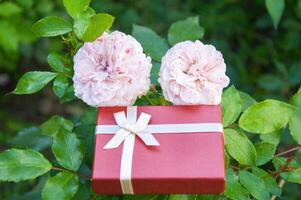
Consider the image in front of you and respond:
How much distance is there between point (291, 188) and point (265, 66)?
2.56 feet

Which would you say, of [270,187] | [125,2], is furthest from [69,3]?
[125,2]

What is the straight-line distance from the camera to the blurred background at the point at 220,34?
6.01 ft

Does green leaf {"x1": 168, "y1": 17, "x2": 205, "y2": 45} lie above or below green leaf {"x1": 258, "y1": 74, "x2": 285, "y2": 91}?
above

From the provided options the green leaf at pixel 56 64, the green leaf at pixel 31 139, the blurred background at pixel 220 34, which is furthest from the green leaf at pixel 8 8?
the green leaf at pixel 56 64

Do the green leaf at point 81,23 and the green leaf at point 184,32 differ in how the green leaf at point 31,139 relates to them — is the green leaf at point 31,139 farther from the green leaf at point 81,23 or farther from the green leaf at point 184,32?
the green leaf at point 81,23

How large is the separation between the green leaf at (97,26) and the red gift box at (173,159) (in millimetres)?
144

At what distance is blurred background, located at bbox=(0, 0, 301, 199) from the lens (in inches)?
72.1

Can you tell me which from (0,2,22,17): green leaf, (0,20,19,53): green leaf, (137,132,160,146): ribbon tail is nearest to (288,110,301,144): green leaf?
(137,132,160,146): ribbon tail

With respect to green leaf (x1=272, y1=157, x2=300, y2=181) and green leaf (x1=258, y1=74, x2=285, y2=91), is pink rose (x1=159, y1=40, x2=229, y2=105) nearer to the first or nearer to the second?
green leaf (x1=272, y1=157, x2=300, y2=181)

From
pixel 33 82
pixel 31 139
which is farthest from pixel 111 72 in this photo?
pixel 31 139

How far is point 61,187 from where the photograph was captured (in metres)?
0.88

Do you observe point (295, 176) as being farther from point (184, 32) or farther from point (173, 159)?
point (184, 32)

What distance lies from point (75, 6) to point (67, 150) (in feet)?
A: 0.78

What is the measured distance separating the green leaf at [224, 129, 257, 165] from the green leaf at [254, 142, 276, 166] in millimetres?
51
